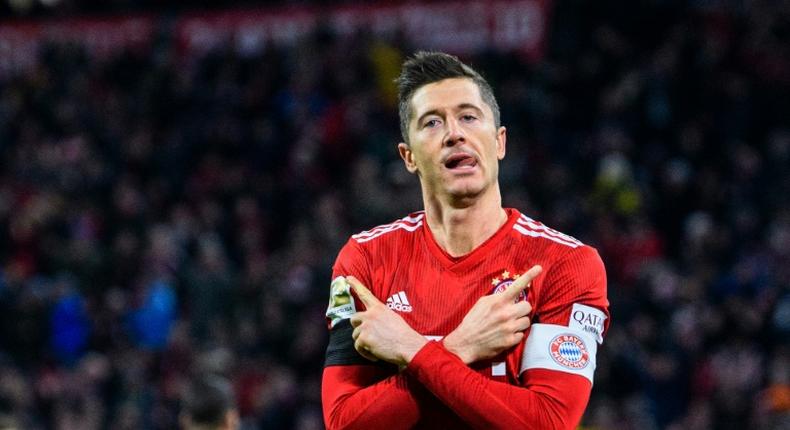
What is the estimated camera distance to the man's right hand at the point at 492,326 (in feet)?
11.4

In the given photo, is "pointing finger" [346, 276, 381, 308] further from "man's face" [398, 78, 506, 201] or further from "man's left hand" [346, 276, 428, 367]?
"man's face" [398, 78, 506, 201]

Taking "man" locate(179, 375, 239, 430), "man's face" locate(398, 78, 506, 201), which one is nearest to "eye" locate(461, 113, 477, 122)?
"man's face" locate(398, 78, 506, 201)

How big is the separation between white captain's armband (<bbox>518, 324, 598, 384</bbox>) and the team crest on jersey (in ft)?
0.42

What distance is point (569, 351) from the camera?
3.52m

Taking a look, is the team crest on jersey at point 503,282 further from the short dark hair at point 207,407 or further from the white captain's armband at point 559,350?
Result: the short dark hair at point 207,407

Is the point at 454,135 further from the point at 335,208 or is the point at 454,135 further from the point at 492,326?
the point at 335,208

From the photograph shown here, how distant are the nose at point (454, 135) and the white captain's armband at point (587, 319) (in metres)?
0.56

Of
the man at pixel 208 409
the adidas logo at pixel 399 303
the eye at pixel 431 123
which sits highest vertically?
the eye at pixel 431 123

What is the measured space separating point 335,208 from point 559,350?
9263 mm

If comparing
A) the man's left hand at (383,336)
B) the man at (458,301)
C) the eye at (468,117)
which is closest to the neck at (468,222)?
the man at (458,301)

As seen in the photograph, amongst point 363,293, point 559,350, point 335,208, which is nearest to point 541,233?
point 559,350

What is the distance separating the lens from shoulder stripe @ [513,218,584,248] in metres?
3.75

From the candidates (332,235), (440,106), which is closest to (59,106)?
(332,235)

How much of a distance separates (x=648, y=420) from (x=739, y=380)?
0.76 m
